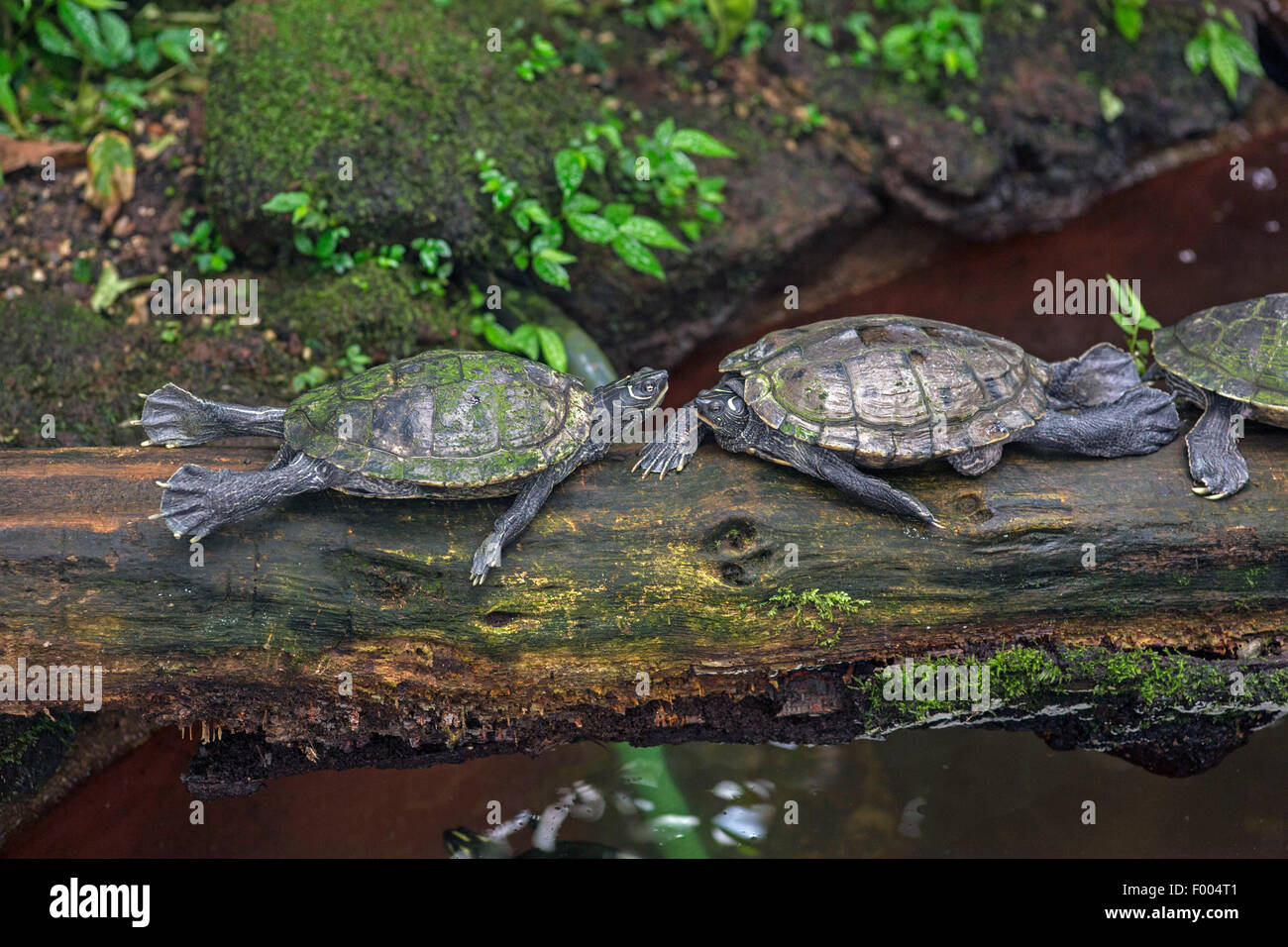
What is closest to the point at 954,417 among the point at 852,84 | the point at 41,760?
the point at 852,84

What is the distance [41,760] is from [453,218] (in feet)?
13.8

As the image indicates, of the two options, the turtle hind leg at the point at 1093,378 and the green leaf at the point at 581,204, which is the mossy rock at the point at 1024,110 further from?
the turtle hind leg at the point at 1093,378

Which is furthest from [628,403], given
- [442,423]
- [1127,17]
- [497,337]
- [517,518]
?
[1127,17]

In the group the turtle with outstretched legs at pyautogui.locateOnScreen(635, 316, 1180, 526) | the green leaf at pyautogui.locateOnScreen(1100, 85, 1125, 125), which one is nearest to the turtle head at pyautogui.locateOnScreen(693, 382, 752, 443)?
the turtle with outstretched legs at pyautogui.locateOnScreen(635, 316, 1180, 526)

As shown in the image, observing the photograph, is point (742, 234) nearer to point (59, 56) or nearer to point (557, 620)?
point (557, 620)

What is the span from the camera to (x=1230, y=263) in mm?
8266

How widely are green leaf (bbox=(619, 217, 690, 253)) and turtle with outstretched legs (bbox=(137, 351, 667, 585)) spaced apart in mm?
2193

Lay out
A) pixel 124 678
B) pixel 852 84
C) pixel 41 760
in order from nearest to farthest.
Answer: pixel 124 678 → pixel 41 760 → pixel 852 84

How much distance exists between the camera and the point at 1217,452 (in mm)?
5164

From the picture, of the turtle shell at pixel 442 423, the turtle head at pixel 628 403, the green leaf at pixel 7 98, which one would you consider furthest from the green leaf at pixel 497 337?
the green leaf at pixel 7 98

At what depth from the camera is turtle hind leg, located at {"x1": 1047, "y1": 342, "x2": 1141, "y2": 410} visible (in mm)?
5598

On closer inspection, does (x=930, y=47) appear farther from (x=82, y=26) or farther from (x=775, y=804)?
(x=82, y=26)

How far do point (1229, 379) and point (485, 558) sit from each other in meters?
3.93

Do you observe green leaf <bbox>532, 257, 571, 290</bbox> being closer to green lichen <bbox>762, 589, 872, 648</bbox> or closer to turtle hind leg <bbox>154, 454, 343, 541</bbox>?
turtle hind leg <bbox>154, 454, 343, 541</bbox>
